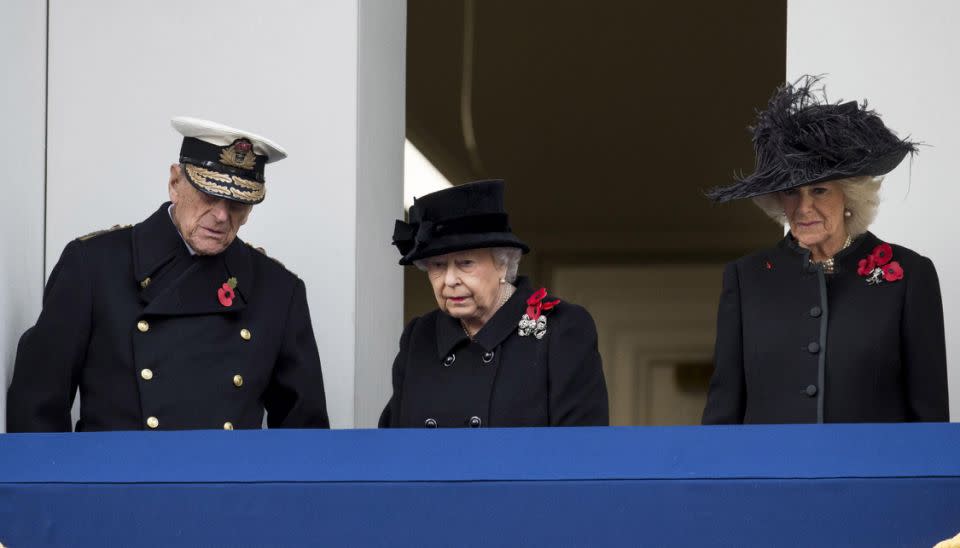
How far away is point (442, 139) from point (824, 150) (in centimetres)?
509

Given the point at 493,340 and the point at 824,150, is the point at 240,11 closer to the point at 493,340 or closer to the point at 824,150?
the point at 493,340

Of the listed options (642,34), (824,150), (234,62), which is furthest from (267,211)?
(642,34)

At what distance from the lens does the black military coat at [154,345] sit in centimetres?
421

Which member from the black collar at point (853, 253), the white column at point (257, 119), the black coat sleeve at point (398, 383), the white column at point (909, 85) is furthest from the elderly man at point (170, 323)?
the white column at point (909, 85)

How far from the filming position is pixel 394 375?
4.22 meters

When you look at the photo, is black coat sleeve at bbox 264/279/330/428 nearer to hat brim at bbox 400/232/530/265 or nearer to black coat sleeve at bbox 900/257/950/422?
hat brim at bbox 400/232/530/265

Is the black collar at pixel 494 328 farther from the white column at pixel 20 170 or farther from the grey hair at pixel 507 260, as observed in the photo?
the white column at pixel 20 170

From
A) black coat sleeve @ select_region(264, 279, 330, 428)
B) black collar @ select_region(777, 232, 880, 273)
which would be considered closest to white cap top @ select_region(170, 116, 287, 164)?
black coat sleeve @ select_region(264, 279, 330, 428)

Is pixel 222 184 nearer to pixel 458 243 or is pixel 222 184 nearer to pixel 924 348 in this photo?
pixel 458 243

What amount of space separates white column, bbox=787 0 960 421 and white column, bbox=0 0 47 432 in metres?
2.14

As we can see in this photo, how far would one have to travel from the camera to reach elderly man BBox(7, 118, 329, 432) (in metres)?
4.21

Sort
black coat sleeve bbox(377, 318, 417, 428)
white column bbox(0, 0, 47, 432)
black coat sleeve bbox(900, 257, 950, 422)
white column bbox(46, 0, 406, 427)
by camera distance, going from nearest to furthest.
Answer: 1. black coat sleeve bbox(900, 257, 950, 422)
2. black coat sleeve bbox(377, 318, 417, 428)
3. white column bbox(0, 0, 47, 432)
4. white column bbox(46, 0, 406, 427)

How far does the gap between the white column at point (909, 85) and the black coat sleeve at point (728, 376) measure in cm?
87

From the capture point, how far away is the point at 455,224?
404 cm
